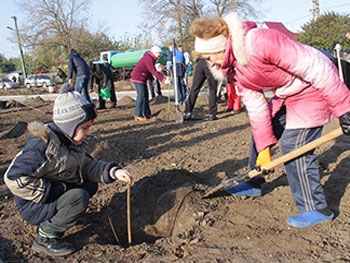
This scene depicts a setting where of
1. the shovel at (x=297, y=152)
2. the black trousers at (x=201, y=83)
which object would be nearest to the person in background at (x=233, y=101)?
the black trousers at (x=201, y=83)

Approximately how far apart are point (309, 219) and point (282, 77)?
1075mm

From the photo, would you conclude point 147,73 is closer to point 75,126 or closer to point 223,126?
point 223,126

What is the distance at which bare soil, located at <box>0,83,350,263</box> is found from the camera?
8.60 ft

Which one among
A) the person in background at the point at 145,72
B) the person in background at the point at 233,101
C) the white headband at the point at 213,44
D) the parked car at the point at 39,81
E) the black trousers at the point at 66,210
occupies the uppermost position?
the white headband at the point at 213,44

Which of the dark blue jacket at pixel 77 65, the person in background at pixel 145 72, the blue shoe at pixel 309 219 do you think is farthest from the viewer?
the dark blue jacket at pixel 77 65

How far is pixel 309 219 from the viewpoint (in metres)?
2.85

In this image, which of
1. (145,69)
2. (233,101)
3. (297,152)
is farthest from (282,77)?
(233,101)

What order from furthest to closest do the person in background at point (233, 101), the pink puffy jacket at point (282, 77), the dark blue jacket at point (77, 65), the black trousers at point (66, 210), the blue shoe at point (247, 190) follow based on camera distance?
1. the dark blue jacket at point (77, 65)
2. the person in background at point (233, 101)
3. the blue shoe at point (247, 190)
4. the black trousers at point (66, 210)
5. the pink puffy jacket at point (282, 77)

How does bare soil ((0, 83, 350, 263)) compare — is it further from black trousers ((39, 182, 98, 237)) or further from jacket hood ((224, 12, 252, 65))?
jacket hood ((224, 12, 252, 65))

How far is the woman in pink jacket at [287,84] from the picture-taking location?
2.48 meters

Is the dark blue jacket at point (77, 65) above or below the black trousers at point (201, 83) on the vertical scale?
above

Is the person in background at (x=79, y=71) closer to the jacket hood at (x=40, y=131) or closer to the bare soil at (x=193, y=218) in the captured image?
the bare soil at (x=193, y=218)

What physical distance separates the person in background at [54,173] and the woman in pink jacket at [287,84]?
3.24 ft

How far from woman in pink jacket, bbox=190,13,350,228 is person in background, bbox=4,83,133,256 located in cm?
99
